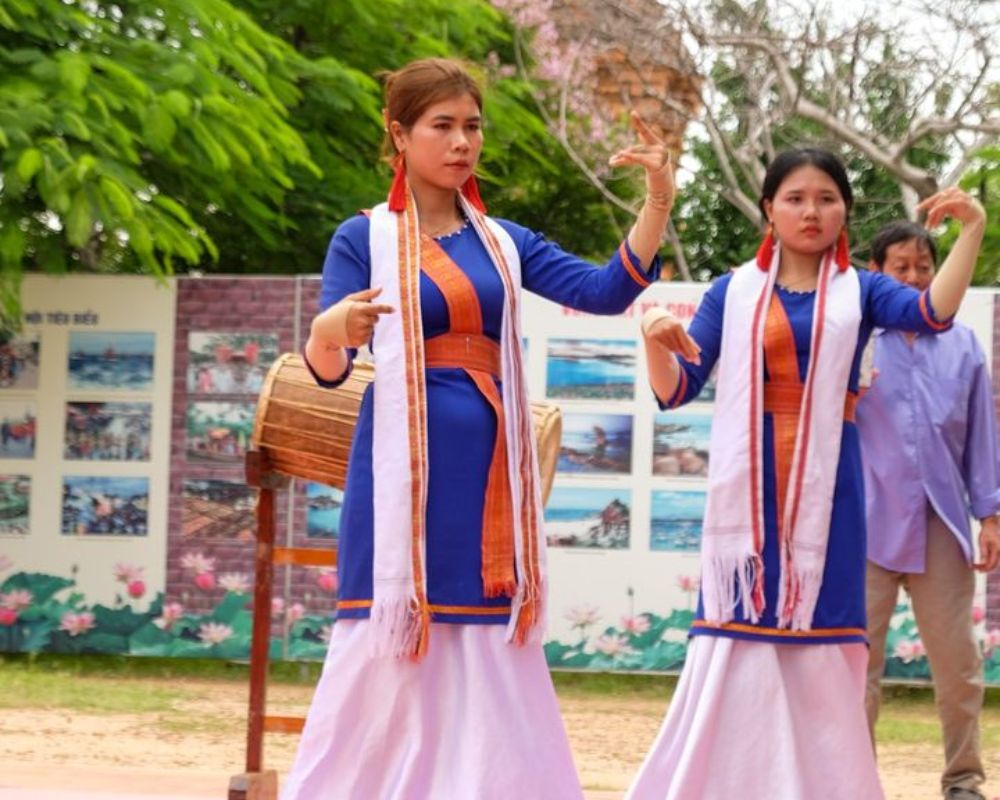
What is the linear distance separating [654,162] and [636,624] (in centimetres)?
594

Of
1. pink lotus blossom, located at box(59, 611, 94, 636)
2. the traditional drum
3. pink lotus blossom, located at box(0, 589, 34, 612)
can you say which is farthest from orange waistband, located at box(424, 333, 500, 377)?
pink lotus blossom, located at box(0, 589, 34, 612)

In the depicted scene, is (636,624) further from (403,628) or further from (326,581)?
(403,628)

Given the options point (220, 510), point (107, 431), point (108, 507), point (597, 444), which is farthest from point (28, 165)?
point (597, 444)

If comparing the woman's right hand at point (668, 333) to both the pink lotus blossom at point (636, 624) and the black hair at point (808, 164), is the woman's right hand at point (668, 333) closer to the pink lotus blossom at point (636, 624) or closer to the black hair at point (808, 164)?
the black hair at point (808, 164)

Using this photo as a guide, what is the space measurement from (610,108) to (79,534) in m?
8.35

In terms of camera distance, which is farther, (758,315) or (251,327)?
Answer: (251,327)

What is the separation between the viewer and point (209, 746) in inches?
329

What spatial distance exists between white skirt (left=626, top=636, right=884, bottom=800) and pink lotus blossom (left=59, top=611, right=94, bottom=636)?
19.5ft

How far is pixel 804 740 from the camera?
4965 mm

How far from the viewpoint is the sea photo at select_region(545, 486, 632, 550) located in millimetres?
10102

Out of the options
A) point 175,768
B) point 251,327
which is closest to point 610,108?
point 251,327

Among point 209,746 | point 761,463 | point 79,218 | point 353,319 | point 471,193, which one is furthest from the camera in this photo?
point 79,218

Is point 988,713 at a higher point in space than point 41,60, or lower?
lower

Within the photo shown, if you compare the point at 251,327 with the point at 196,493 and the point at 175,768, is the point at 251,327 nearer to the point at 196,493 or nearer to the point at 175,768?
the point at 196,493
